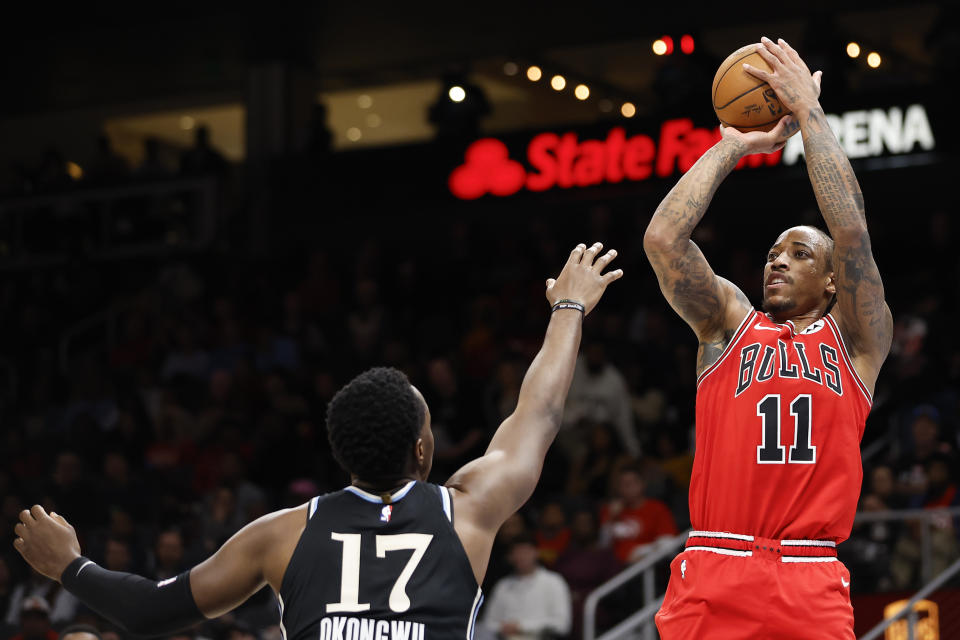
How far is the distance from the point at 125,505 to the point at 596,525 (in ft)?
13.1

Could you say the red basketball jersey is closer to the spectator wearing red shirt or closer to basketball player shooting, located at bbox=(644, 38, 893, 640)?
basketball player shooting, located at bbox=(644, 38, 893, 640)

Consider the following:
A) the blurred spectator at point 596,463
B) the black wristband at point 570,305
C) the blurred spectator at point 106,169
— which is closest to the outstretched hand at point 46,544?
the black wristband at point 570,305

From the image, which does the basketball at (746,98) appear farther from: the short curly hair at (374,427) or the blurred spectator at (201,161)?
the blurred spectator at (201,161)

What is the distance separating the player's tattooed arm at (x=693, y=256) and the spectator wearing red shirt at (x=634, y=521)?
204 inches

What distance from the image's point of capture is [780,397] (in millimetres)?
4289

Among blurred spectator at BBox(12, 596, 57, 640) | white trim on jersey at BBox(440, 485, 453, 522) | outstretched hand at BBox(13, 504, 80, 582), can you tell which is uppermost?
white trim on jersey at BBox(440, 485, 453, 522)

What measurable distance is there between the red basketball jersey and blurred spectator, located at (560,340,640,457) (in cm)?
681

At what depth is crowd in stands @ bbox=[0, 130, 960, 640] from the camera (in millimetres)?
9422

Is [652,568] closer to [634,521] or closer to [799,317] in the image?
[634,521]

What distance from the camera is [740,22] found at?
15.5 meters

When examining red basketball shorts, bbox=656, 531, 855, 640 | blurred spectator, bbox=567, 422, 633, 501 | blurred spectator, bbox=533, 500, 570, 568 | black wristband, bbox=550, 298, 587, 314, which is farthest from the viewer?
blurred spectator, bbox=567, 422, 633, 501

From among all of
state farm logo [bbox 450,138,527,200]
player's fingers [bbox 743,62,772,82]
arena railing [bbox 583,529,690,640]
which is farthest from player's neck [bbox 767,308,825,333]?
state farm logo [bbox 450,138,527,200]

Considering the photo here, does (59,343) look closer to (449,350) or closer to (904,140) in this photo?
(449,350)

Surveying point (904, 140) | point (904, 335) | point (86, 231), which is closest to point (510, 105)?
point (86, 231)
